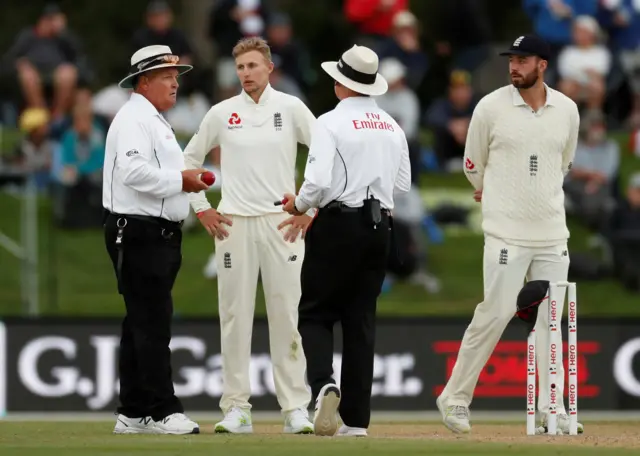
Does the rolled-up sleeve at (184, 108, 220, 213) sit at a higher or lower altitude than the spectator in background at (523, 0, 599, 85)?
lower

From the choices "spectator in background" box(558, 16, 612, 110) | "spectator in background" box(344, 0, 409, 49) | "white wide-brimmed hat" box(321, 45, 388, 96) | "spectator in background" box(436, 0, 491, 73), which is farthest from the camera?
"spectator in background" box(436, 0, 491, 73)

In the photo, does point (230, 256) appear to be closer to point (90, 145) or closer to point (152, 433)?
point (152, 433)

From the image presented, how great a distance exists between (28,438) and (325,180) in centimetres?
241

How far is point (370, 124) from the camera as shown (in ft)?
35.3

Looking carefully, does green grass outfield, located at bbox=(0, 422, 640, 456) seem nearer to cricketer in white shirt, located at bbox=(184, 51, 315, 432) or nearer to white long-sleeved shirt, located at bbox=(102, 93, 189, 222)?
cricketer in white shirt, located at bbox=(184, 51, 315, 432)

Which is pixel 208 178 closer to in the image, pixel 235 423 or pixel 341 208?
pixel 341 208

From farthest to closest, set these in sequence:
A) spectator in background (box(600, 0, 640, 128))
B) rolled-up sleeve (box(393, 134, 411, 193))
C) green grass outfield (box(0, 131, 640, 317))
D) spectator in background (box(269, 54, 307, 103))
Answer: spectator in background (box(600, 0, 640, 128)) < spectator in background (box(269, 54, 307, 103)) < green grass outfield (box(0, 131, 640, 317)) < rolled-up sleeve (box(393, 134, 411, 193))

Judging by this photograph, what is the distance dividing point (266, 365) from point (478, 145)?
5.32 meters

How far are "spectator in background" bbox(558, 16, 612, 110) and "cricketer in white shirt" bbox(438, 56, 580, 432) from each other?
909 centimetres

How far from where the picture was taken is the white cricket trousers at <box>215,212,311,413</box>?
11352 mm

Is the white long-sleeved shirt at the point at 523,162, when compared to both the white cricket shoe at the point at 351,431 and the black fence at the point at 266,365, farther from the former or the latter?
the black fence at the point at 266,365

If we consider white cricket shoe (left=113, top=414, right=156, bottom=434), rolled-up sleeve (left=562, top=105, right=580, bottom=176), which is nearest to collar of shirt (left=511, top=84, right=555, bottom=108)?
rolled-up sleeve (left=562, top=105, right=580, bottom=176)

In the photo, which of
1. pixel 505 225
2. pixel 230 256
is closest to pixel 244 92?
pixel 230 256

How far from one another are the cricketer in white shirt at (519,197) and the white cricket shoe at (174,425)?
5.84 feet
